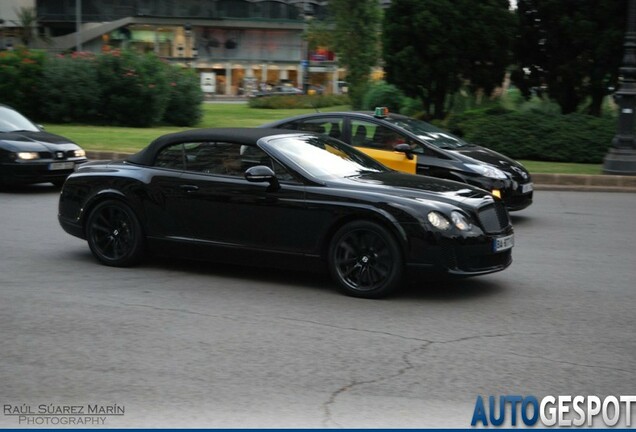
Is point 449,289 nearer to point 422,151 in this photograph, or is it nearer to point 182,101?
point 422,151

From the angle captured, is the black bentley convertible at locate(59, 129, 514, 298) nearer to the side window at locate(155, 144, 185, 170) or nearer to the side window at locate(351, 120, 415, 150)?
the side window at locate(155, 144, 185, 170)

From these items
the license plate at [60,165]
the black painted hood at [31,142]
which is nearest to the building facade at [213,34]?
the black painted hood at [31,142]

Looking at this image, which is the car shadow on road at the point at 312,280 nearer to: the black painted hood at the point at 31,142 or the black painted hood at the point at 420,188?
the black painted hood at the point at 420,188

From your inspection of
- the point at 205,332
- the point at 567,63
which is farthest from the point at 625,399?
the point at 567,63

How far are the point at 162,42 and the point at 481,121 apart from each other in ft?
206

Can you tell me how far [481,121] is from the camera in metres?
20.9

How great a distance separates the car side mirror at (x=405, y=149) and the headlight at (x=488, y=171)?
A: 77 centimetres

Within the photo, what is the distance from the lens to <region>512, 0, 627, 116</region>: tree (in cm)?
2203

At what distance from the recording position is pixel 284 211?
8.44 m

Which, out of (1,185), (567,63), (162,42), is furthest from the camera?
(162,42)

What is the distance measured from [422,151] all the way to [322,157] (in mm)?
4148

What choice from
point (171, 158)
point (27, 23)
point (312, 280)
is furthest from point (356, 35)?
point (27, 23)

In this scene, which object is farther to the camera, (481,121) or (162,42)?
(162,42)

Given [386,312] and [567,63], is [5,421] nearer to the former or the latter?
[386,312]
